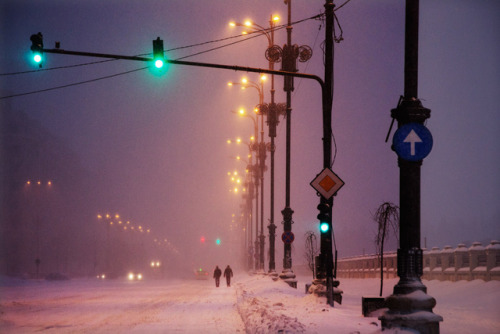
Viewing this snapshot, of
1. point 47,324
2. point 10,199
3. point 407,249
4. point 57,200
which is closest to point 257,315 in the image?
point 47,324

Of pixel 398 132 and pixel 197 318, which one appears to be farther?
pixel 197 318

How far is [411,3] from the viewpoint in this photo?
11648 mm

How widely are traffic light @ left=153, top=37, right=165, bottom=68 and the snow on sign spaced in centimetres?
539

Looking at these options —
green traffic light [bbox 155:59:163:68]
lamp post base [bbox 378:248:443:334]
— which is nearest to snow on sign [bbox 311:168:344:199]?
green traffic light [bbox 155:59:163:68]

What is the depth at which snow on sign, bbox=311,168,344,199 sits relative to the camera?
60.5 ft

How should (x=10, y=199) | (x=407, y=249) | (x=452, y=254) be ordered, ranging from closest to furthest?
(x=407, y=249), (x=452, y=254), (x=10, y=199)

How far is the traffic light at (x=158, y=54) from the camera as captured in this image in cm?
1905

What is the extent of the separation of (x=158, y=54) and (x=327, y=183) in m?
5.94

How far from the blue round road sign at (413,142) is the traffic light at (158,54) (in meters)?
9.73

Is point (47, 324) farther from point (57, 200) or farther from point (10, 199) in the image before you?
Result: point (57, 200)

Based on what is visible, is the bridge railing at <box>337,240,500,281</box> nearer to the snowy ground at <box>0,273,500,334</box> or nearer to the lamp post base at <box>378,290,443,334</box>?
the snowy ground at <box>0,273,500,334</box>

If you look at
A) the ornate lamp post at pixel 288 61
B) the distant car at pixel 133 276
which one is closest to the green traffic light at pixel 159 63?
the ornate lamp post at pixel 288 61

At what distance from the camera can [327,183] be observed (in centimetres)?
1853

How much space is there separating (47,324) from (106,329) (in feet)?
8.42
